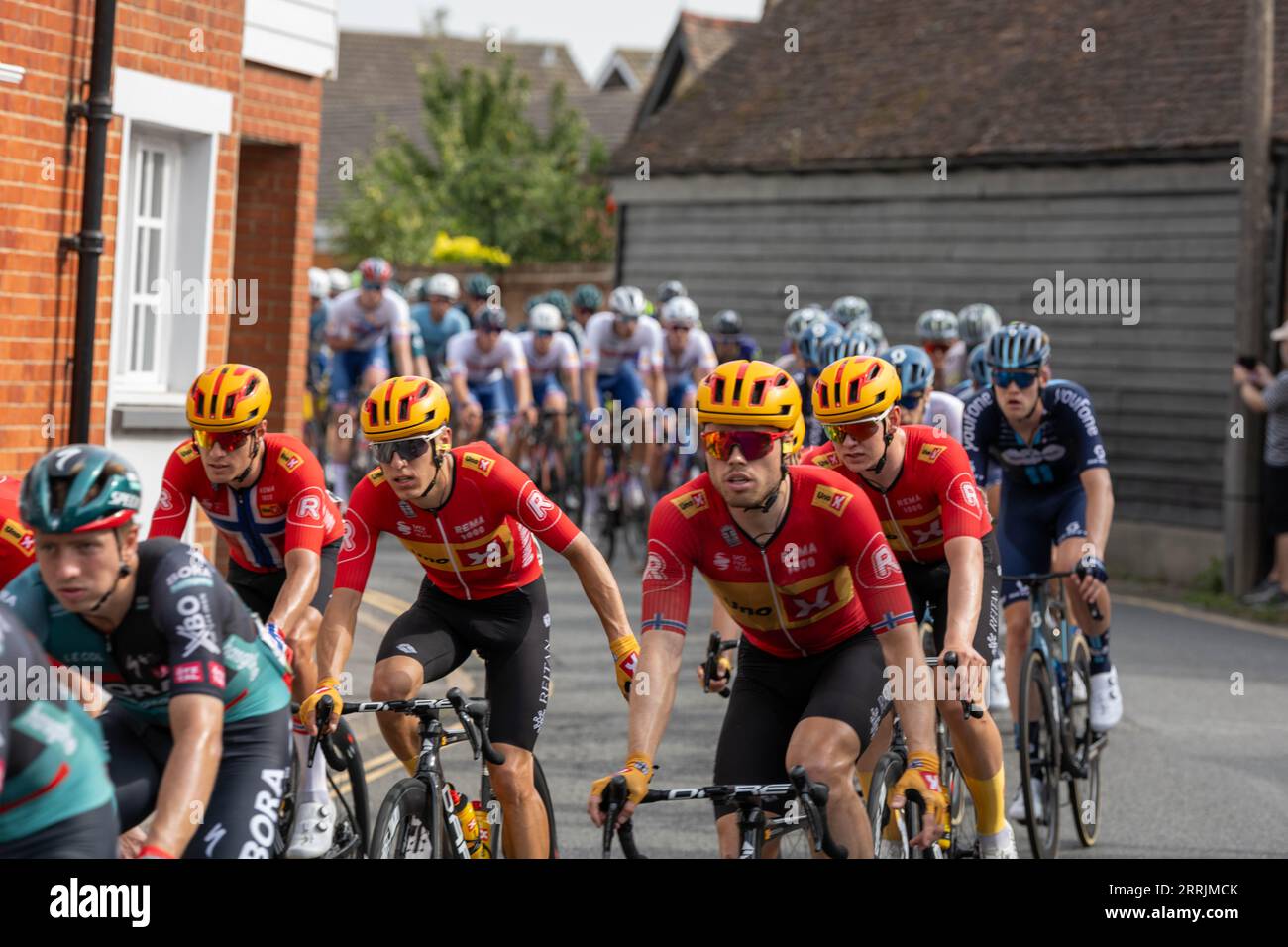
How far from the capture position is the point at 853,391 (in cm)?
709

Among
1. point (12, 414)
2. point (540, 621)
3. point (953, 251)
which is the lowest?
point (540, 621)

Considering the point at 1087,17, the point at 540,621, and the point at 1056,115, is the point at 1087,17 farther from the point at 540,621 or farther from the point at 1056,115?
the point at 540,621

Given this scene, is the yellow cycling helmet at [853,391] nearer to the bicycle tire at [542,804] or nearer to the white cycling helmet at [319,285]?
the bicycle tire at [542,804]

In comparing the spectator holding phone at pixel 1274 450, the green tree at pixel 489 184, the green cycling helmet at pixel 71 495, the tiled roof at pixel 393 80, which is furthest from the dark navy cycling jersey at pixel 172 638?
the tiled roof at pixel 393 80

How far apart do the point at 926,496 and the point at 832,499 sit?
5.14 feet

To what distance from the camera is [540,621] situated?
7.57m

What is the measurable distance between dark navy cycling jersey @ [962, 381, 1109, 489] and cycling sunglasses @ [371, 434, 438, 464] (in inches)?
134

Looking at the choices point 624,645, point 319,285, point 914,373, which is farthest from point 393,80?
point 624,645

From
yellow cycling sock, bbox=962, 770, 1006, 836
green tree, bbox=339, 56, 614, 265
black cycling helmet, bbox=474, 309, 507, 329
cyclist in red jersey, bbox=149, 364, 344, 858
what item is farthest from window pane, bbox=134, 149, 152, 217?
green tree, bbox=339, 56, 614, 265

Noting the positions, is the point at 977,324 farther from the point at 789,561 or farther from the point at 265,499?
the point at 789,561

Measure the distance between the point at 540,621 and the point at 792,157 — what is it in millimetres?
17689

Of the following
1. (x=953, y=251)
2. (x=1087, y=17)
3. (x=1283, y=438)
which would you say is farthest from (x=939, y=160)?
(x=1283, y=438)

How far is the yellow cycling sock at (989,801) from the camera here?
732 cm

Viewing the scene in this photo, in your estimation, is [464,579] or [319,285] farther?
[319,285]
